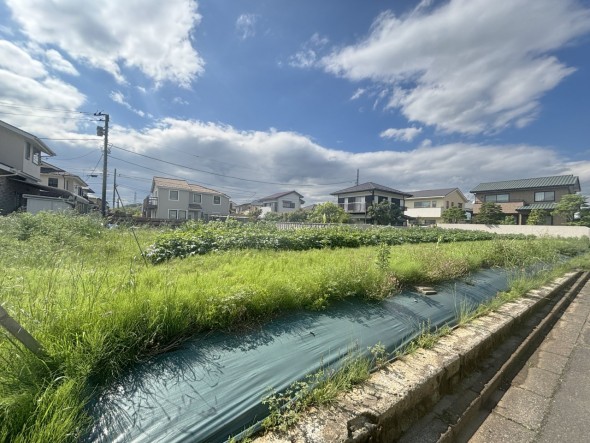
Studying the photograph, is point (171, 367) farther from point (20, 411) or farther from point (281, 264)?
point (281, 264)

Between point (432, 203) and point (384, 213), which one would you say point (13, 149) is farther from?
point (432, 203)

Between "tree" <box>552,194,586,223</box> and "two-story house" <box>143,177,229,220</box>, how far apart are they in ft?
110

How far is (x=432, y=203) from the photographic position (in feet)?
121

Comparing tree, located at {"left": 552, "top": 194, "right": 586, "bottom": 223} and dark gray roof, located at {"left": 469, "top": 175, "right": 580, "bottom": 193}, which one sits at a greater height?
dark gray roof, located at {"left": 469, "top": 175, "right": 580, "bottom": 193}

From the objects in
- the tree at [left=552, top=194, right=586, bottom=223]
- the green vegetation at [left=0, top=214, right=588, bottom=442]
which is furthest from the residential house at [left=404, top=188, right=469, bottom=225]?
the green vegetation at [left=0, top=214, right=588, bottom=442]

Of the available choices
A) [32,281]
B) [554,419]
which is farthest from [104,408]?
[554,419]

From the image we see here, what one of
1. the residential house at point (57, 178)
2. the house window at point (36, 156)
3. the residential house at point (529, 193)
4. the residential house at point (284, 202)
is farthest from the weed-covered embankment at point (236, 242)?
the residential house at point (284, 202)

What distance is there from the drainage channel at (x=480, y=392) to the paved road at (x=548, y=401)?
0.06 m

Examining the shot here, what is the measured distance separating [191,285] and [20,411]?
4.82 ft

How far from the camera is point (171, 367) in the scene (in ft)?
5.64

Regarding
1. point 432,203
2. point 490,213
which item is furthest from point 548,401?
point 432,203

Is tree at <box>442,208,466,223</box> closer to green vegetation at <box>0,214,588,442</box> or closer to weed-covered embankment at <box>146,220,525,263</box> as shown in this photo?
weed-covered embankment at <box>146,220,525,263</box>

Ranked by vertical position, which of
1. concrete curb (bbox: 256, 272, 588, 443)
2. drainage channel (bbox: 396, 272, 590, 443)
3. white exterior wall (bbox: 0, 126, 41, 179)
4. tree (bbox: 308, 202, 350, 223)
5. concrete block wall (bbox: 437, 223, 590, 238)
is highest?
white exterior wall (bbox: 0, 126, 41, 179)

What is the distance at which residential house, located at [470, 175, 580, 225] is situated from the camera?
2714 cm
